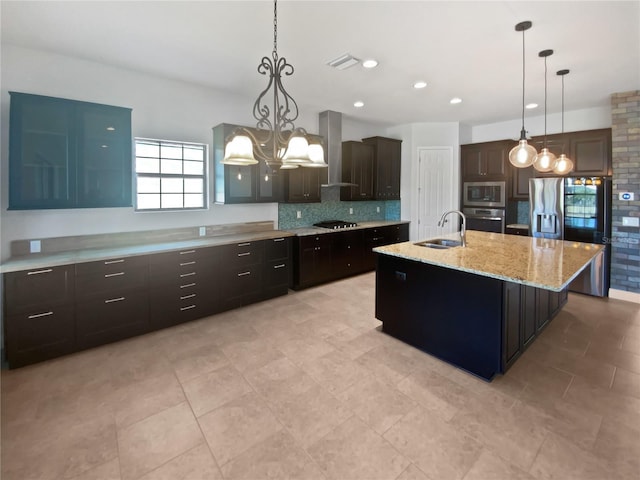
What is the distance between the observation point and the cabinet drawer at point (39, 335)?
2613mm

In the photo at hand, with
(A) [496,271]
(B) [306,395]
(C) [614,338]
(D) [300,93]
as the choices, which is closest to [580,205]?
(C) [614,338]

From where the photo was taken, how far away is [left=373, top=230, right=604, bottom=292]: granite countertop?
2.11 metres

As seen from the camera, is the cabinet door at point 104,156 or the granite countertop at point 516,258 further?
the cabinet door at point 104,156

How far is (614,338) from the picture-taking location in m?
3.19

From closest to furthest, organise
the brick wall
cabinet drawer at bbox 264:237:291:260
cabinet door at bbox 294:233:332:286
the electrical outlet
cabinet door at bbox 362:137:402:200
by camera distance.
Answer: the electrical outlet < the brick wall < cabinet drawer at bbox 264:237:291:260 < cabinet door at bbox 294:233:332:286 < cabinet door at bbox 362:137:402:200

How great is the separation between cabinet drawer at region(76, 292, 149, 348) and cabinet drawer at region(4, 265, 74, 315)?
196mm

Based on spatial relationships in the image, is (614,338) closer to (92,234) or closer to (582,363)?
(582,363)

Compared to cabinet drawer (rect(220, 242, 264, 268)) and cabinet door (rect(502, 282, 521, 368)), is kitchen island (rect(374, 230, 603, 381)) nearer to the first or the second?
cabinet door (rect(502, 282, 521, 368))

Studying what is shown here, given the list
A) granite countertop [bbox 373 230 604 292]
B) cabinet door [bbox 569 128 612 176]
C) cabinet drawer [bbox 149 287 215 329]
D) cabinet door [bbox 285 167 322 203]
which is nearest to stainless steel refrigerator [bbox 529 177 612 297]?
cabinet door [bbox 569 128 612 176]

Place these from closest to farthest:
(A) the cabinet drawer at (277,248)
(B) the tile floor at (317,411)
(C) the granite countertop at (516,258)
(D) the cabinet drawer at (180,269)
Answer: (B) the tile floor at (317,411)
(C) the granite countertop at (516,258)
(D) the cabinet drawer at (180,269)
(A) the cabinet drawer at (277,248)

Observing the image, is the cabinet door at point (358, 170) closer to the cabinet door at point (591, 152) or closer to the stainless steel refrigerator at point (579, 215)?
the stainless steel refrigerator at point (579, 215)

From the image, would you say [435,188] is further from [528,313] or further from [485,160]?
[528,313]

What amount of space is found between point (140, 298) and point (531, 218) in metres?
5.64

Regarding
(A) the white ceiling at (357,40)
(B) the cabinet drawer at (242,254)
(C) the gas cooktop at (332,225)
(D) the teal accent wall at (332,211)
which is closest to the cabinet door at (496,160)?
(A) the white ceiling at (357,40)
